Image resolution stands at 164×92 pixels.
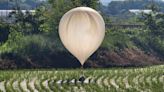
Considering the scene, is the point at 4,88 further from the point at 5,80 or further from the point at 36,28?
the point at 36,28

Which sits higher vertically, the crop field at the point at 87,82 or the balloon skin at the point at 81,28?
the balloon skin at the point at 81,28

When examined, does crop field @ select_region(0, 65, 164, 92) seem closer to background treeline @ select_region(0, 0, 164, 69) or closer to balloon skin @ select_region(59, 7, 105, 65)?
balloon skin @ select_region(59, 7, 105, 65)

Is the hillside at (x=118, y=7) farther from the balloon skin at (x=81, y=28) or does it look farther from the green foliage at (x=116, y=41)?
the balloon skin at (x=81, y=28)

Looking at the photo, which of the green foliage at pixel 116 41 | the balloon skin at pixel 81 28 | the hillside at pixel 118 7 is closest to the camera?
the balloon skin at pixel 81 28

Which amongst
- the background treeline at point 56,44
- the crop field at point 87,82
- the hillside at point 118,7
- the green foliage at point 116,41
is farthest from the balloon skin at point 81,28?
the hillside at point 118,7

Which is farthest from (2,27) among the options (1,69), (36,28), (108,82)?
(108,82)

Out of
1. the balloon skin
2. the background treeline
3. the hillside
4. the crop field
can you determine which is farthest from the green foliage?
the hillside

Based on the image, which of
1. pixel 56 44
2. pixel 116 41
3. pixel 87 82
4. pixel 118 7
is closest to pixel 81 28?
pixel 87 82
